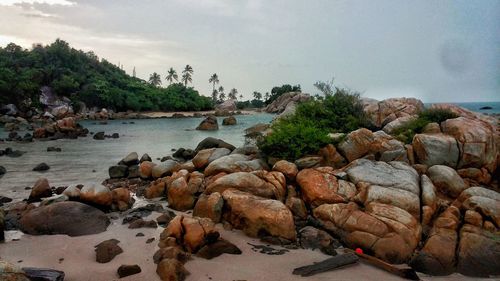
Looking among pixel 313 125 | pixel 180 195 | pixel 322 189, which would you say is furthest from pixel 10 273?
pixel 313 125

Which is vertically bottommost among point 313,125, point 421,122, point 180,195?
point 180,195

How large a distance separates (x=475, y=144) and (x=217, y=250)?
372 inches

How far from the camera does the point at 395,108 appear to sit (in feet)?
62.0

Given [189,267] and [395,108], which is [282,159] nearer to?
[189,267]

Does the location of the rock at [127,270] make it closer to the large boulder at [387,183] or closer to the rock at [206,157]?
the large boulder at [387,183]

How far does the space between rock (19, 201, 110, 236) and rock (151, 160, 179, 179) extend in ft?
16.3

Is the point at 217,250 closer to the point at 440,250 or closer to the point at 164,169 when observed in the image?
the point at 440,250

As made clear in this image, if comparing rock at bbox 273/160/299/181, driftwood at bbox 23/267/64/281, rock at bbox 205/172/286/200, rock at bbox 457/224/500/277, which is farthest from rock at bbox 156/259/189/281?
rock at bbox 457/224/500/277

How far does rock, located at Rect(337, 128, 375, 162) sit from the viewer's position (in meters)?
12.7

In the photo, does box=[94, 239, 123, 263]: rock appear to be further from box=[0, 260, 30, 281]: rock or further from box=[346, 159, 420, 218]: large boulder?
box=[346, 159, 420, 218]: large boulder

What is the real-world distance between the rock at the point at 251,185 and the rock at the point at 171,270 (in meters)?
3.72

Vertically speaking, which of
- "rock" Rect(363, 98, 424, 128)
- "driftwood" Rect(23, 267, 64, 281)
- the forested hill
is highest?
the forested hill

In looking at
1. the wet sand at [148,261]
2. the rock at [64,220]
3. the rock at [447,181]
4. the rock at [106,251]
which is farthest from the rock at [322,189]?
the rock at [64,220]

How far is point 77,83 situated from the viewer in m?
81.4
